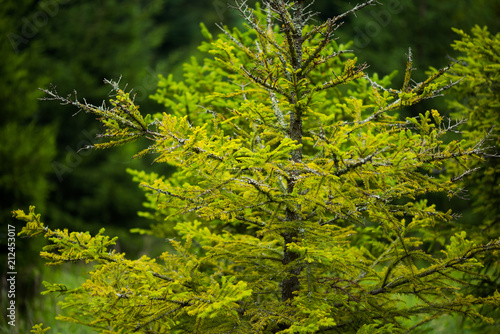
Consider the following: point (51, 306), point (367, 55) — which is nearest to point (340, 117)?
point (51, 306)

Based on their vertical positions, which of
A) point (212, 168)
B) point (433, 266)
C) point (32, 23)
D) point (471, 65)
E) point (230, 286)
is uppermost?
point (32, 23)

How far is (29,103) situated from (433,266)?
7553mm

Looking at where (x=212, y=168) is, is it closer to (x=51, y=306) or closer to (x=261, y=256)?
(x=261, y=256)

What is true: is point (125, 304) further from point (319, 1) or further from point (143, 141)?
point (319, 1)

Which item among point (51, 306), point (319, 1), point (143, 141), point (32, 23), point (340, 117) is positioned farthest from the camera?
point (319, 1)

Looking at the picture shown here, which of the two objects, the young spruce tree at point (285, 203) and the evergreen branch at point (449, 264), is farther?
the evergreen branch at point (449, 264)

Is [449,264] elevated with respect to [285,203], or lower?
lower

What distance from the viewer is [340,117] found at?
447 centimetres

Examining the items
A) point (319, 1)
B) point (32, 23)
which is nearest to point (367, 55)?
point (319, 1)

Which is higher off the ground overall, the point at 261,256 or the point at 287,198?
the point at 287,198

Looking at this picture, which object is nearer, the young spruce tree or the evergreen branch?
the young spruce tree

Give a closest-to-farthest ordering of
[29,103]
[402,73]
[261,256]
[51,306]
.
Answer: [261,256] → [51,306] → [29,103] → [402,73]

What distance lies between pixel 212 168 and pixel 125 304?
3.80 feet

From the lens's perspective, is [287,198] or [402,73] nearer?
[287,198]
